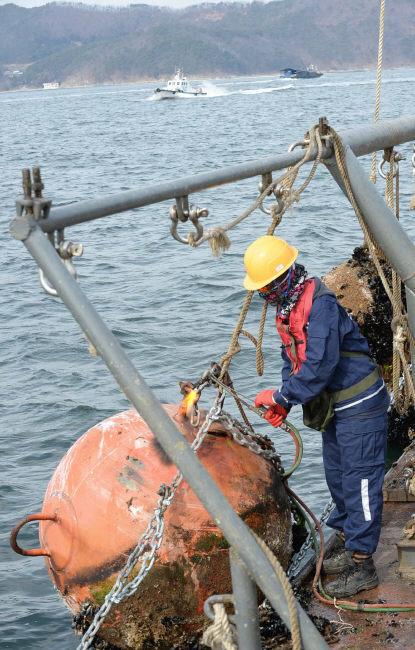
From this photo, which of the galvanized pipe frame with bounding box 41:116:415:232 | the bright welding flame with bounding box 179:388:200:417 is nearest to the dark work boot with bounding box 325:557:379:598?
the bright welding flame with bounding box 179:388:200:417

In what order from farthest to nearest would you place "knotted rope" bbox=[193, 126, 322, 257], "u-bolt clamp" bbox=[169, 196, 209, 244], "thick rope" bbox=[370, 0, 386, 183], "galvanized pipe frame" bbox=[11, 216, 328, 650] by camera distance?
1. "thick rope" bbox=[370, 0, 386, 183]
2. "knotted rope" bbox=[193, 126, 322, 257]
3. "u-bolt clamp" bbox=[169, 196, 209, 244]
4. "galvanized pipe frame" bbox=[11, 216, 328, 650]

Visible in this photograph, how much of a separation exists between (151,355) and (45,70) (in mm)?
187971

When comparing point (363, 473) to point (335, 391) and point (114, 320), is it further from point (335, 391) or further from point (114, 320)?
point (114, 320)

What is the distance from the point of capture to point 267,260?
4406mm

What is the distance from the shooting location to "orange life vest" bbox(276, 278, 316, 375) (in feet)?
14.7

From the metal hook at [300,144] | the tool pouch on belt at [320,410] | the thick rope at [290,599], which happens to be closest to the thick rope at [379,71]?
the metal hook at [300,144]

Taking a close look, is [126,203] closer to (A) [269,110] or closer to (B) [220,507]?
(B) [220,507]

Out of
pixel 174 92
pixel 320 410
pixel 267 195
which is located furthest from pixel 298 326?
pixel 174 92

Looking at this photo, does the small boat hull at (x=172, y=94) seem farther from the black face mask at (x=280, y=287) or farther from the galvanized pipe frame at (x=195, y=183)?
the black face mask at (x=280, y=287)

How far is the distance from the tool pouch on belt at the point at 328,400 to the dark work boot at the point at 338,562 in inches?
26.9

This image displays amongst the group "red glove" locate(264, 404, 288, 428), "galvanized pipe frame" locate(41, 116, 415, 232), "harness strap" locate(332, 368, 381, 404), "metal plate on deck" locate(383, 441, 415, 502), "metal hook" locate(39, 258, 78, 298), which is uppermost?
"galvanized pipe frame" locate(41, 116, 415, 232)

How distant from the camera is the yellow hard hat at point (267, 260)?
4406 mm

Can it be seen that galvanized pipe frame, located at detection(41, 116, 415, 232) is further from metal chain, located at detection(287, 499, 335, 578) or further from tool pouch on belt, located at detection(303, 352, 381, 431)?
metal chain, located at detection(287, 499, 335, 578)

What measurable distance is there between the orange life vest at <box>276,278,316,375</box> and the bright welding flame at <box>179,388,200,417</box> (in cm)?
49
